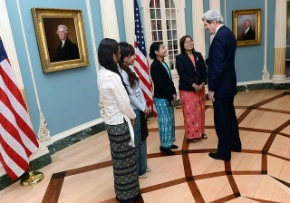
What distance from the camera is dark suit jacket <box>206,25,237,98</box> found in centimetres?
310

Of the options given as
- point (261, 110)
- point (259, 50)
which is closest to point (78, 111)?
point (261, 110)

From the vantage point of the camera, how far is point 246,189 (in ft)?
9.09

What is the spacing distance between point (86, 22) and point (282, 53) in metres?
5.69

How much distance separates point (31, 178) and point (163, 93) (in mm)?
2138

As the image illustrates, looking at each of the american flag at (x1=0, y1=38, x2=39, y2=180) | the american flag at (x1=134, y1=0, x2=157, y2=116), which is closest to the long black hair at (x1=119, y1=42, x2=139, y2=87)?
the american flag at (x1=0, y1=38, x2=39, y2=180)

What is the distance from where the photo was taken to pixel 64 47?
444 centimetres

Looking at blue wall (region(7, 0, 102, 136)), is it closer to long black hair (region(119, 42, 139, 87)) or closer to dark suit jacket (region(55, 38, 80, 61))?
dark suit jacket (region(55, 38, 80, 61))

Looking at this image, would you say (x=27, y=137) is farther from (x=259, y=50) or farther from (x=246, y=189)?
(x=259, y=50)

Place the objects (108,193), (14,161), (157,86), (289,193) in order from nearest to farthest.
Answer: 1. (289,193)
2. (108,193)
3. (14,161)
4. (157,86)

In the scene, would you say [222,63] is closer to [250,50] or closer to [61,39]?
[61,39]

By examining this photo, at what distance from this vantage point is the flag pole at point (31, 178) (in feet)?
11.1

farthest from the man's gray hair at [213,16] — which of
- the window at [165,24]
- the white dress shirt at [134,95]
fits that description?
the window at [165,24]

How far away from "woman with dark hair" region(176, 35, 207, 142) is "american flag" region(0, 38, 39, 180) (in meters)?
2.25

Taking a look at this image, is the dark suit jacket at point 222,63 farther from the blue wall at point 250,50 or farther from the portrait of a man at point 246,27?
the portrait of a man at point 246,27
